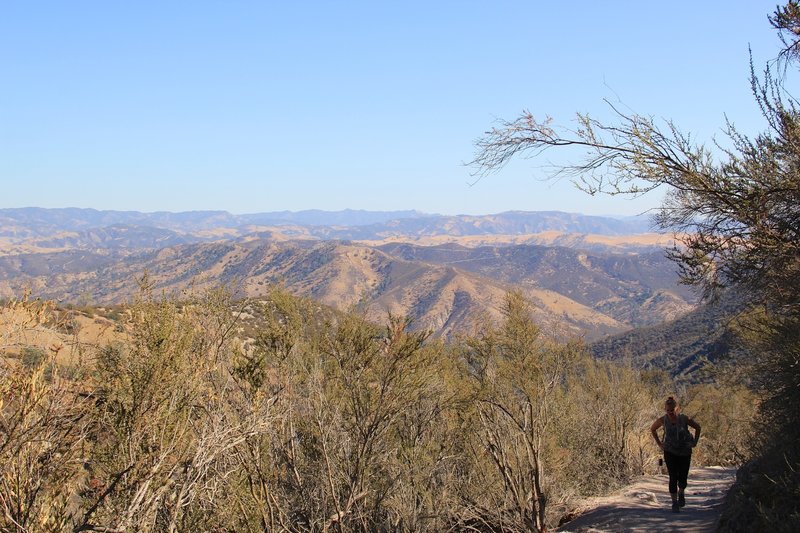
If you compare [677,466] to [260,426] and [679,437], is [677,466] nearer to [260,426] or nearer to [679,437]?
[679,437]

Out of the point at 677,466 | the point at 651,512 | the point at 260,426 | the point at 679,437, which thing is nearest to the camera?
the point at 260,426

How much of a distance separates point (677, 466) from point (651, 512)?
164 cm

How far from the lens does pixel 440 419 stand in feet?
40.7

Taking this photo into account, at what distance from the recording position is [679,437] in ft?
25.0

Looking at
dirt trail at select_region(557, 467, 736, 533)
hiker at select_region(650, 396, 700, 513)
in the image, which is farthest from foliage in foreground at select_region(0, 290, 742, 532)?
hiker at select_region(650, 396, 700, 513)

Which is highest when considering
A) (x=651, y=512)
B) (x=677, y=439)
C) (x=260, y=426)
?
(x=260, y=426)

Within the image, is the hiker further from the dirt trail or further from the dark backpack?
the dirt trail

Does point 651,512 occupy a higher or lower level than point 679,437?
lower

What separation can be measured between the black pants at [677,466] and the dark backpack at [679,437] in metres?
0.12

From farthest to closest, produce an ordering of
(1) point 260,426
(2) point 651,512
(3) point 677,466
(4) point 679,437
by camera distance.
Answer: (2) point 651,512 → (3) point 677,466 → (4) point 679,437 → (1) point 260,426

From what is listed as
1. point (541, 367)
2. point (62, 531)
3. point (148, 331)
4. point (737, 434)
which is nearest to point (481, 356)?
point (541, 367)

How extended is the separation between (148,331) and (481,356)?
8395 mm

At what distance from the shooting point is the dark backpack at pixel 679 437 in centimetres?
759

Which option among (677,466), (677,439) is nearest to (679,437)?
(677,439)
